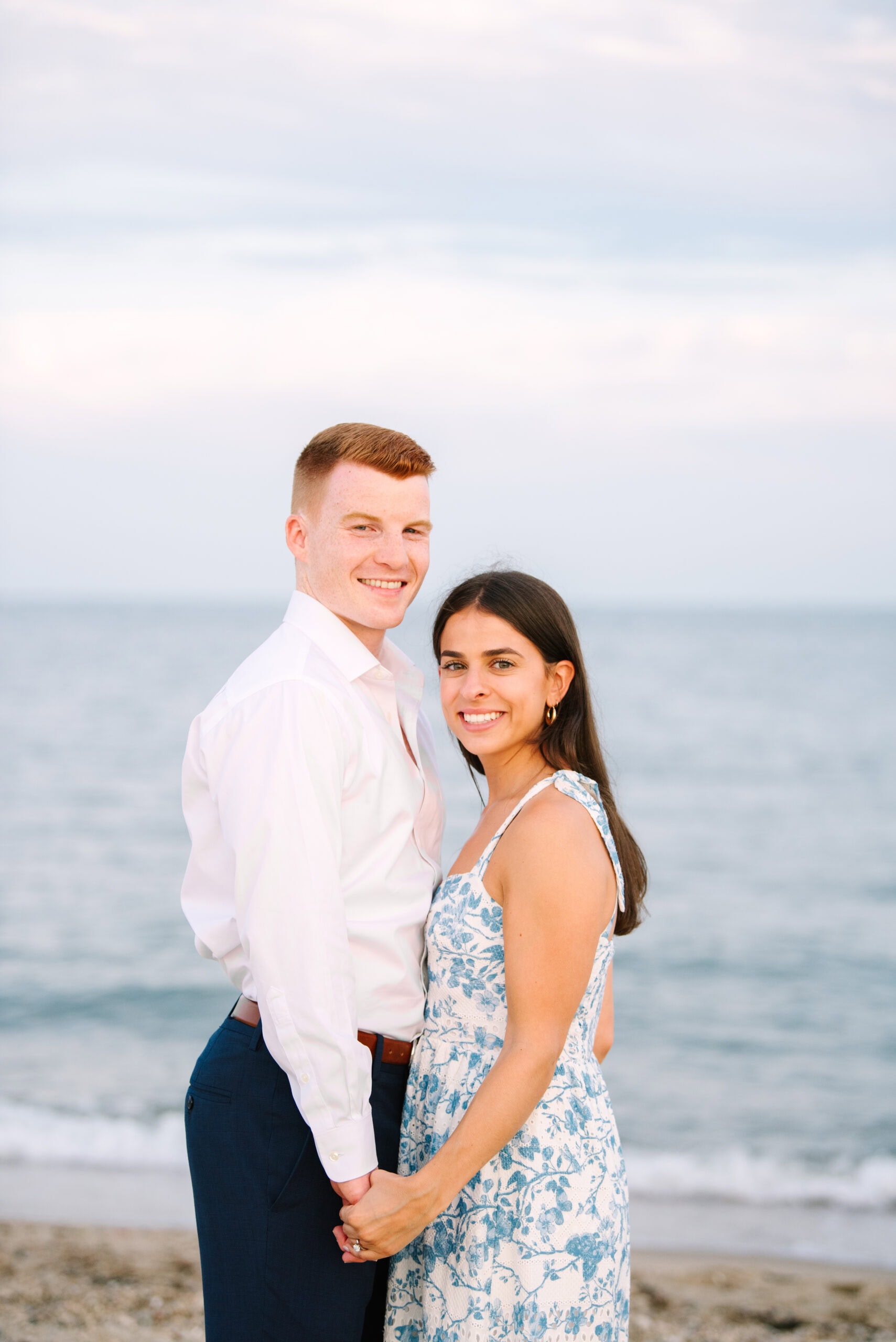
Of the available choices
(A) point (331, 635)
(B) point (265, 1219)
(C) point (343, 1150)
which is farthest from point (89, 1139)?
(A) point (331, 635)

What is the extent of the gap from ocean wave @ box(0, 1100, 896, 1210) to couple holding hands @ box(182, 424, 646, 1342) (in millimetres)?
4490

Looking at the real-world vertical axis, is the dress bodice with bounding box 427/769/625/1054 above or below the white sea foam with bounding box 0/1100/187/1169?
above

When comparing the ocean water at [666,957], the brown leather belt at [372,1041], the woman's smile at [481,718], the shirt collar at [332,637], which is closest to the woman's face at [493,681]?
the woman's smile at [481,718]

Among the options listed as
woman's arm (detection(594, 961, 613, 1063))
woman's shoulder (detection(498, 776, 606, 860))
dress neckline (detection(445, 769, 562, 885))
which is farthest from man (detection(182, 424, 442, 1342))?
woman's arm (detection(594, 961, 613, 1063))

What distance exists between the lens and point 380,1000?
2320mm

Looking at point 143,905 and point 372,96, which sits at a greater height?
point 372,96

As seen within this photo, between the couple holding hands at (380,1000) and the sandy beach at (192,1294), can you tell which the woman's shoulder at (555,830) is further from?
the sandy beach at (192,1294)

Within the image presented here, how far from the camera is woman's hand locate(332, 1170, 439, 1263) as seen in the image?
6.88 ft

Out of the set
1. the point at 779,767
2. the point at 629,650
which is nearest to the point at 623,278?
the point at 779,767

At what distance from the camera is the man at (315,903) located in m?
2.09

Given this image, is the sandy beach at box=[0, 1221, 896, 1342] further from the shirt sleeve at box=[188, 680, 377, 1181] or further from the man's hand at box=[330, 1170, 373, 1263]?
the shirt sleeve at box=[188, 680, 377, 1181]

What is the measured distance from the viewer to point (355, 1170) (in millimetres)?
2096

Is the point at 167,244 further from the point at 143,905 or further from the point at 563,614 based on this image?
the point at 563,614

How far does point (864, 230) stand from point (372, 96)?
1410cm
